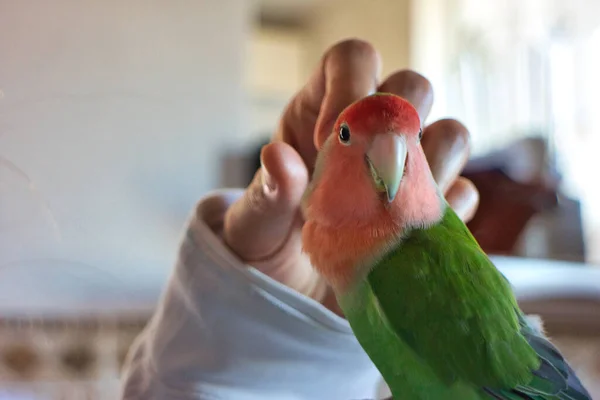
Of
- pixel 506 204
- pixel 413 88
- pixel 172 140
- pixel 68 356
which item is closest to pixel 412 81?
pixel 413 88

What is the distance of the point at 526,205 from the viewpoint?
2.57ft

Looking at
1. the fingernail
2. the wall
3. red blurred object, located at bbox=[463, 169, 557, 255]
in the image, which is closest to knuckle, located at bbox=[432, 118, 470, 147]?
the fingernail

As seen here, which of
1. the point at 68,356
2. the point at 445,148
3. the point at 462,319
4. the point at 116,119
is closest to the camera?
the point at 462,319

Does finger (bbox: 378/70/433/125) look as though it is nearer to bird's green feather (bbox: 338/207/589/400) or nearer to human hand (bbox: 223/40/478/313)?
human hand (bbox: 223/40/478/313)

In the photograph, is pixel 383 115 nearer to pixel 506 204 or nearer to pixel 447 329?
pixel 447 329

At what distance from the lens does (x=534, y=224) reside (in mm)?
804

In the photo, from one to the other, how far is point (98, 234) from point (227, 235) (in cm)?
57

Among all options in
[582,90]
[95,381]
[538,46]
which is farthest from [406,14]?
[95,381]

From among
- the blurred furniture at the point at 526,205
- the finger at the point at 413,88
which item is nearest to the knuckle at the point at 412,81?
the finger at the point at 413,88

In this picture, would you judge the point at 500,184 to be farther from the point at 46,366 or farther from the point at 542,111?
the point at 46,366

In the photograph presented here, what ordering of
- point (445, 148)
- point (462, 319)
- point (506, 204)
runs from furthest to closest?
point (506, 204) < point (445, 148) < point (462, 319)

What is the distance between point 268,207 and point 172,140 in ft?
2.86

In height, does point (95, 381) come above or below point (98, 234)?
below

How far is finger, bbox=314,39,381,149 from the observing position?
1.09 feet
